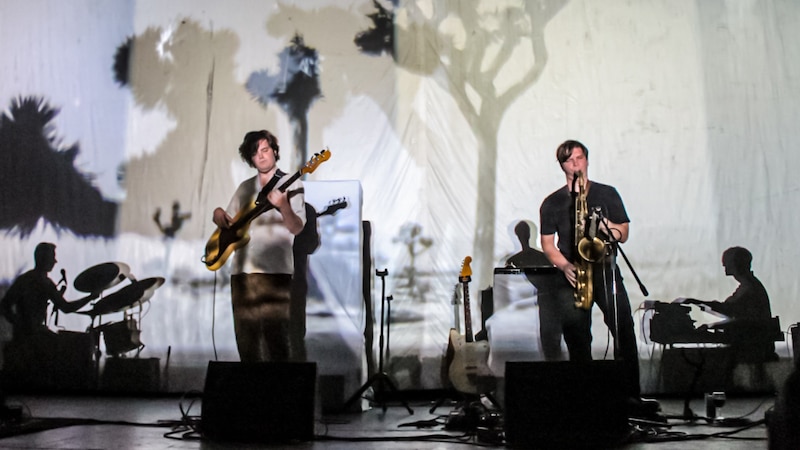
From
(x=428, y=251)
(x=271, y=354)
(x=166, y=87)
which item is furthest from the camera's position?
(x=166, y=87)

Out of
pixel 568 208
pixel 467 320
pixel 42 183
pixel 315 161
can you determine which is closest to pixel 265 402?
pixel 467 320

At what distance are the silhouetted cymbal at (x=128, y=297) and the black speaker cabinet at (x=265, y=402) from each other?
7.36ft

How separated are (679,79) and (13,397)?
209 inches

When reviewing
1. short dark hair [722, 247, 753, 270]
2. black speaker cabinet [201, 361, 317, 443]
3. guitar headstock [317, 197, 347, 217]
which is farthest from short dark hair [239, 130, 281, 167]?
short dark hair [722, 247, 753, 270]

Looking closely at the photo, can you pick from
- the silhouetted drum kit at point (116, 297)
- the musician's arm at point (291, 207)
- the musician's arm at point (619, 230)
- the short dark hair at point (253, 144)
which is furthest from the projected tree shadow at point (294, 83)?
the musician's arm at point (619, 230)

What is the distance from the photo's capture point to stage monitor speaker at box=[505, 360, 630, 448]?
278 cm

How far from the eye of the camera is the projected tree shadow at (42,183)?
17.3 feet

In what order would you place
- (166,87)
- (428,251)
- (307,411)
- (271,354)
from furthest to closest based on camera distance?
(166,87), (428,251), (271,354), (307,411)

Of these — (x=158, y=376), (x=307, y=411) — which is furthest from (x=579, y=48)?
(x=158, y=376)

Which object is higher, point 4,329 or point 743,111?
point 743,111

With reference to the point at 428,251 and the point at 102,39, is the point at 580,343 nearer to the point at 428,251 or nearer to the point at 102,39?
the point at 428,251

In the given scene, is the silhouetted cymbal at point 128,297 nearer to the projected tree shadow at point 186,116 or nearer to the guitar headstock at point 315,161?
the projected tree shadow at point 186,116

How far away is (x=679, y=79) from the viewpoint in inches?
201

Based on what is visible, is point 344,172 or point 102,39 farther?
point 102,39
